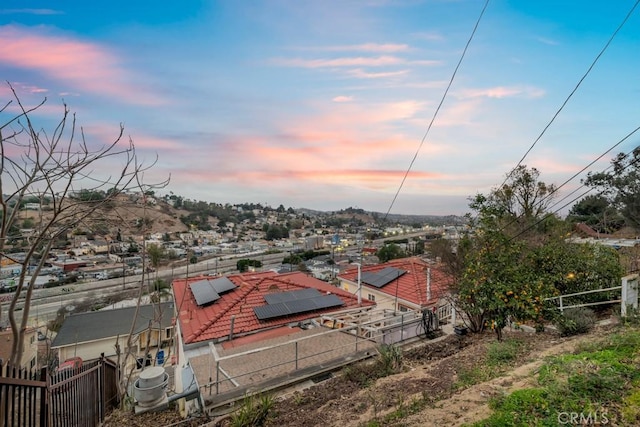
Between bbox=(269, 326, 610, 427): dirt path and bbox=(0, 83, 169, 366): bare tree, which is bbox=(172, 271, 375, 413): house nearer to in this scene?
bbox=(269, 326, 610, 427): dirt path

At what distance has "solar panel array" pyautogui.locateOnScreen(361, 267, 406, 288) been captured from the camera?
15413 millimetres

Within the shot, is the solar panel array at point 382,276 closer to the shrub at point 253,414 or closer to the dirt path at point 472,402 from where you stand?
the dirt path at point 472,402

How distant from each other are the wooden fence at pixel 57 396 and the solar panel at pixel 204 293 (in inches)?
153

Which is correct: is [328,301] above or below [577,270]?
below

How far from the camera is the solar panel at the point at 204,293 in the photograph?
9.95 meters

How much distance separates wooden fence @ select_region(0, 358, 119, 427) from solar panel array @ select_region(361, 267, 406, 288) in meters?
12.0

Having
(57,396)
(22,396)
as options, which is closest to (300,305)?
(57,396)

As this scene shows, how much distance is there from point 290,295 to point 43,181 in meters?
8.14

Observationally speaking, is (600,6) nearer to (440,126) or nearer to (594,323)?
(440,126)

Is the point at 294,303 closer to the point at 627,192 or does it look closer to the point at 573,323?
the point at 573,323

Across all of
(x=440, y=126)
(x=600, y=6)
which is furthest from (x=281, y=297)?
(x=600, y=6)

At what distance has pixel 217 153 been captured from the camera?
15930 mm

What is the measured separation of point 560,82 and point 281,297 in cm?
1030

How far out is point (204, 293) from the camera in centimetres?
1062
